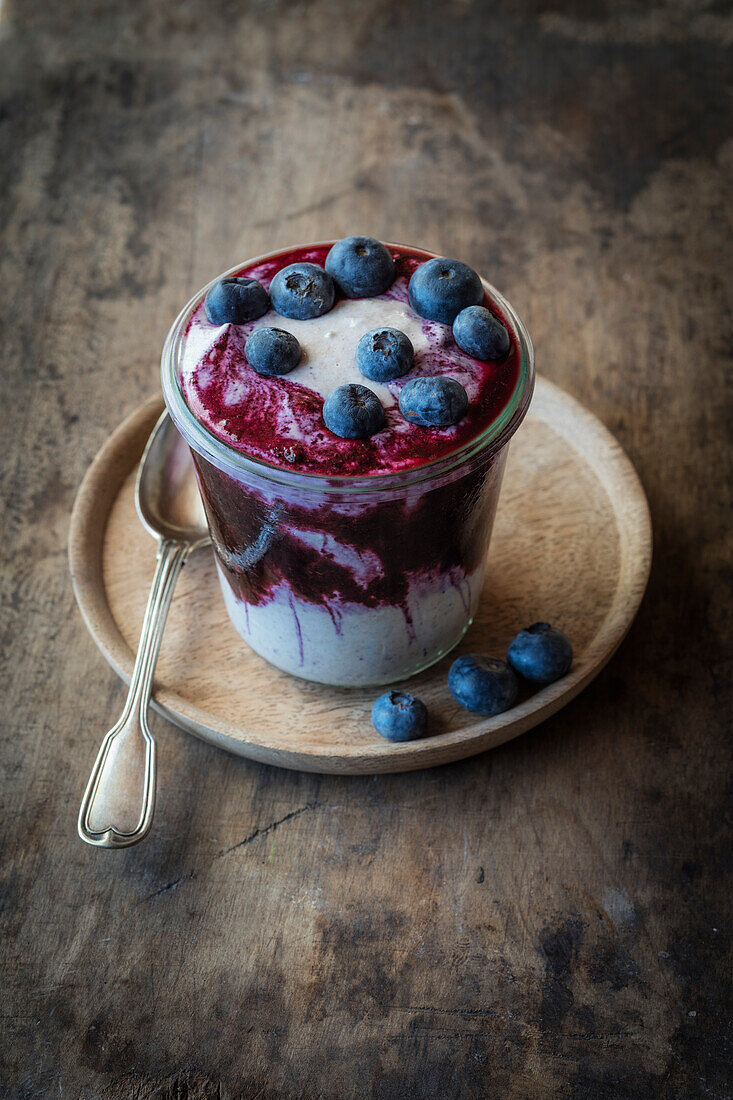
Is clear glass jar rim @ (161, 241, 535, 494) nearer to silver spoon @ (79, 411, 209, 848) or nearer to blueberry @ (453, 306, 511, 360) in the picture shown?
blueberry @ (453, 306, 511, 360)

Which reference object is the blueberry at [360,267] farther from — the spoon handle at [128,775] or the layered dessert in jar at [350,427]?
the spoon handle at [128,775]

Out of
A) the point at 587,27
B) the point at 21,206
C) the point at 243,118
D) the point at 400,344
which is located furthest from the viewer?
the point at 587,27

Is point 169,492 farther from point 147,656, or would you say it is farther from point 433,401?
point 433,401

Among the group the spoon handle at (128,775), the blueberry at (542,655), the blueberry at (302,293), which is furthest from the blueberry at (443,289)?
the spoon handle at (128,775)

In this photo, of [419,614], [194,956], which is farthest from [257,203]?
[194,956]

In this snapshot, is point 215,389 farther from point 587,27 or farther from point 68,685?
point 587,27

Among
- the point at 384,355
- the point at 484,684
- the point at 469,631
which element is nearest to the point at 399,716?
the point at 484,684
